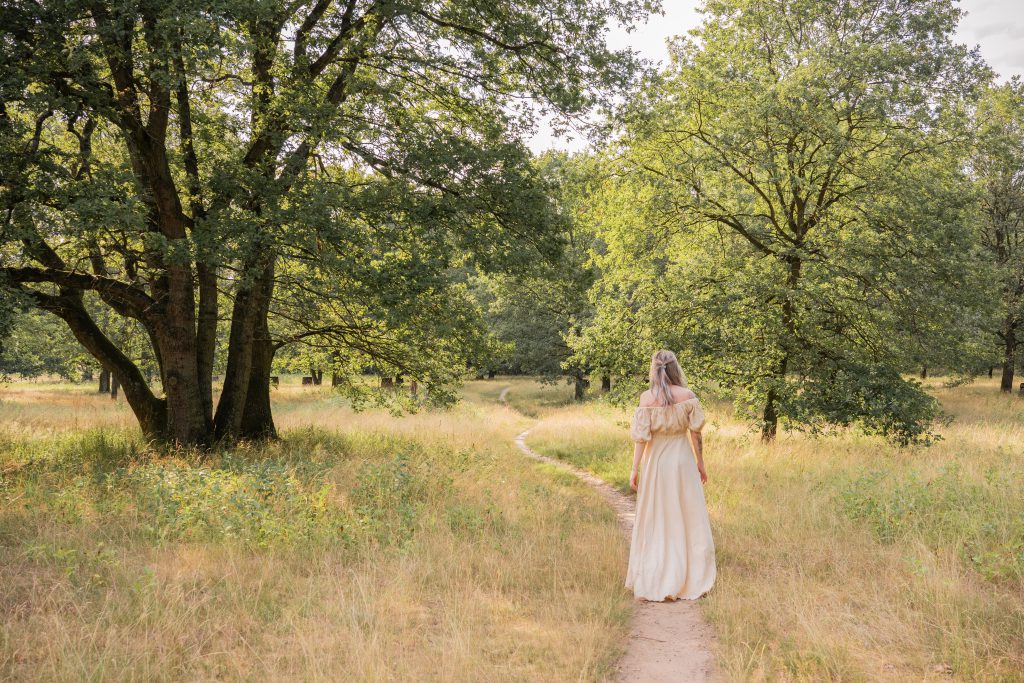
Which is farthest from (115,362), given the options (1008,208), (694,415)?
(1008,208)

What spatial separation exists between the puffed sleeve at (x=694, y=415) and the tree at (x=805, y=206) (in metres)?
6.61

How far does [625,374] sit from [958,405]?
1846 centimetres

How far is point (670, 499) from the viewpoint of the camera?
6.71 metres

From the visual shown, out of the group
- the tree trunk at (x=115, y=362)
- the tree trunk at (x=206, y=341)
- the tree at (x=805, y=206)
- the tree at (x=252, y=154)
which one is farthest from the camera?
the tree at (x=805, y=206)

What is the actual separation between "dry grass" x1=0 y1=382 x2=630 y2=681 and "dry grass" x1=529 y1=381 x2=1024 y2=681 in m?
1.22

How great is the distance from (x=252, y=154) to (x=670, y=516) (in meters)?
9.36

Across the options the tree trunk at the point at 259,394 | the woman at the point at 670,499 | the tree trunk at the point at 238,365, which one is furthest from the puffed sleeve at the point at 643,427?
the tree trunk at the point at 259,394

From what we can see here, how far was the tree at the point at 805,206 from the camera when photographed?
12289 millimetres

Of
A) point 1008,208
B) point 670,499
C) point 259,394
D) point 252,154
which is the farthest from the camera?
point 1008,208

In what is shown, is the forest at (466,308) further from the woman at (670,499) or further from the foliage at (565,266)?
the woman at (670,499)

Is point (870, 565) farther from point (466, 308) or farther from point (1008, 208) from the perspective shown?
point (1008, 208)

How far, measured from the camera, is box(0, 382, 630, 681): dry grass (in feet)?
14.4

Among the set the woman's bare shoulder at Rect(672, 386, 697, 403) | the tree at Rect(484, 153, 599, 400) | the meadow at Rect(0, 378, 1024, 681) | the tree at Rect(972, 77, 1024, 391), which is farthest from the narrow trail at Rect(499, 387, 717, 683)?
the tree at Rect(972, 77, 1024, 391)

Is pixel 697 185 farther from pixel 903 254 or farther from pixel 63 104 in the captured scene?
pixel 63 104
